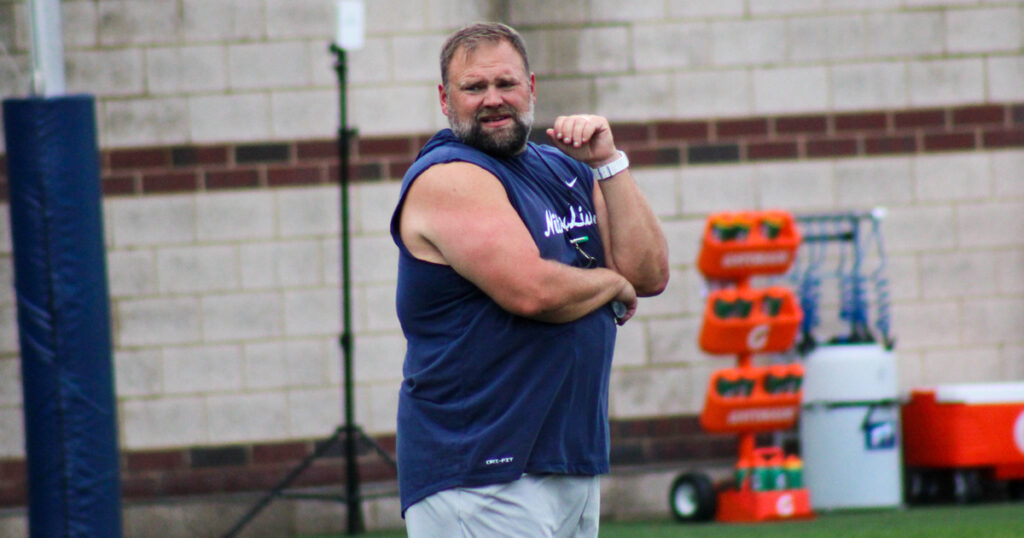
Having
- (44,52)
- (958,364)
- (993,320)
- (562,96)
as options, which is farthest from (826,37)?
(44,52)

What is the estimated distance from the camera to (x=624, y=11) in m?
7.70

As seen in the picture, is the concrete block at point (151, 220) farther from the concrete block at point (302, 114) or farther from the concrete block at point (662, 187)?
the concrete block at point (662, 187)

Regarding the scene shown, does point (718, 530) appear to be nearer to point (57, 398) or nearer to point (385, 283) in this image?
point (385, 283)

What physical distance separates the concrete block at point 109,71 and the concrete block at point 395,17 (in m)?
1.26

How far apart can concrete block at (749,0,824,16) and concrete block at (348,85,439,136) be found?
1.84 m

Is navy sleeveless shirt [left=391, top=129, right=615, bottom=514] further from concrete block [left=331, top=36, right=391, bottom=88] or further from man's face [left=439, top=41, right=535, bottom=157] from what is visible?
concrete block [left=331, top=36, right=391, bottom=88]

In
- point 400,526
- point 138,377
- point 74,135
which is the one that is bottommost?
point 400,526

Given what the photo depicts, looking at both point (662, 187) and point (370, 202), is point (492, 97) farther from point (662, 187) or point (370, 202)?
point (662, 187)

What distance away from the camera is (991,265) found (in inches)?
311

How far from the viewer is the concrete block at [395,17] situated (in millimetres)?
7594

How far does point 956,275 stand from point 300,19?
154 inches

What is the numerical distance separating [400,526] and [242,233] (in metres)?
1.78

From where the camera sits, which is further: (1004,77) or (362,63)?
(1004,77)

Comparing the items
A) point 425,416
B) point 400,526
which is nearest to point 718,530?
point 400,526
